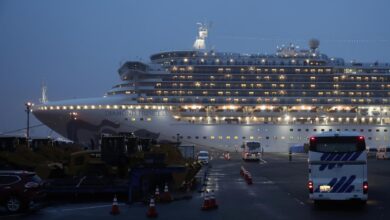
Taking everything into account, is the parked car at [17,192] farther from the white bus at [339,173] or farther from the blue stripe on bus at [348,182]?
the blue stripe on bus at [348,182]

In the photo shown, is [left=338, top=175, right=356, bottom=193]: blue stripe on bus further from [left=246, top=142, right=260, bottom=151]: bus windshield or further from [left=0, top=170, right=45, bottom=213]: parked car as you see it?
[left=246, top=142, right=260, bottom=151]: bus windshield

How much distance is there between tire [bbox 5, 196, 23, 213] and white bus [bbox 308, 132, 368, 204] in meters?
7.80

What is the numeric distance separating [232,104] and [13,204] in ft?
178

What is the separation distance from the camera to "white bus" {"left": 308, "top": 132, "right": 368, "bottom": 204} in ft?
52.4

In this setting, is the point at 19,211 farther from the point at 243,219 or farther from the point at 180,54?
the point at 180,54

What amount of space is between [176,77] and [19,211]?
5480 cm

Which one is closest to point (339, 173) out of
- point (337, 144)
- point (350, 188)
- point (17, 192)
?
point (350, 188)

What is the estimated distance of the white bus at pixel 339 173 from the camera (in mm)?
15969

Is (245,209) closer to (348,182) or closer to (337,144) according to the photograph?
(348,182)

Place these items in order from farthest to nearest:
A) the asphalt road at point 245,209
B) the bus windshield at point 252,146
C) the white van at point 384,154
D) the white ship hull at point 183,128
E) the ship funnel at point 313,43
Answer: the ship funnel at point 313,43
the white ship hull at point 183,128
the white van at point 384,154
the bus windshield at point 252,146
the asphalt road at point 245,209

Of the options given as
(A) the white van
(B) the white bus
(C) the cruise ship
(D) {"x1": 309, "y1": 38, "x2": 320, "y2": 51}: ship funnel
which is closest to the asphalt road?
(B) the white bus

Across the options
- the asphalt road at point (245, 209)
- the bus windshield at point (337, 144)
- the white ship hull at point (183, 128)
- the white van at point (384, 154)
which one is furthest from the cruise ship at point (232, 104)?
the bus windshield at point (337, 144)

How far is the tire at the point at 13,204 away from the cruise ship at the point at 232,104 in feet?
164

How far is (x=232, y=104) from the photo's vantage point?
6875 centimetres
